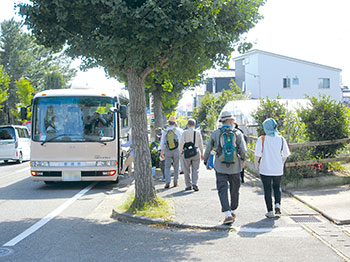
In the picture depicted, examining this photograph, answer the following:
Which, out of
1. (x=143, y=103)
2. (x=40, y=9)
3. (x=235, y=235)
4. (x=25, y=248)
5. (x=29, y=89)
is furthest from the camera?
(x=29, y=89)

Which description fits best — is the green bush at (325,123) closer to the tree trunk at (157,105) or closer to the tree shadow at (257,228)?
the tree shadow at (257,228)

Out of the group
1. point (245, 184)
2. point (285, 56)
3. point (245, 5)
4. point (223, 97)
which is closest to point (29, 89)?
point (223, 97)

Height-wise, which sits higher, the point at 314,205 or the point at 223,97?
the point at 223,97

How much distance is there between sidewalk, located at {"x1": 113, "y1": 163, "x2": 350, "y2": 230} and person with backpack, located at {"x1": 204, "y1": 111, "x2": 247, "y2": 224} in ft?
1.46

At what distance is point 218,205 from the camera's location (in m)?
8.76

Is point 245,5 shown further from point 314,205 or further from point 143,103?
point 314,205

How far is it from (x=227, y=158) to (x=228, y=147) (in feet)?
0.62

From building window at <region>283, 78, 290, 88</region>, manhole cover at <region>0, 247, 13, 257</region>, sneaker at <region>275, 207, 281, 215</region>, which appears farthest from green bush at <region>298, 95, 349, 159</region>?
building window at <region>283, 78, 290, 88</region>

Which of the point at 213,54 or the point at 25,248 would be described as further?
the point at 213,54

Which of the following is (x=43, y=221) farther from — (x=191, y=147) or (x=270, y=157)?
(x=270, y=157)

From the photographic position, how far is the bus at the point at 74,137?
1170 centimetres

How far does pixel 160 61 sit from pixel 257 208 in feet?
11.5

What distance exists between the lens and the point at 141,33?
23.1ft

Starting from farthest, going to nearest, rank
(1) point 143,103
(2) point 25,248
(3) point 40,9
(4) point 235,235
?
(1) point 143,103, (3) point 40,9, (4) point 235,235, (2) point 25,248
